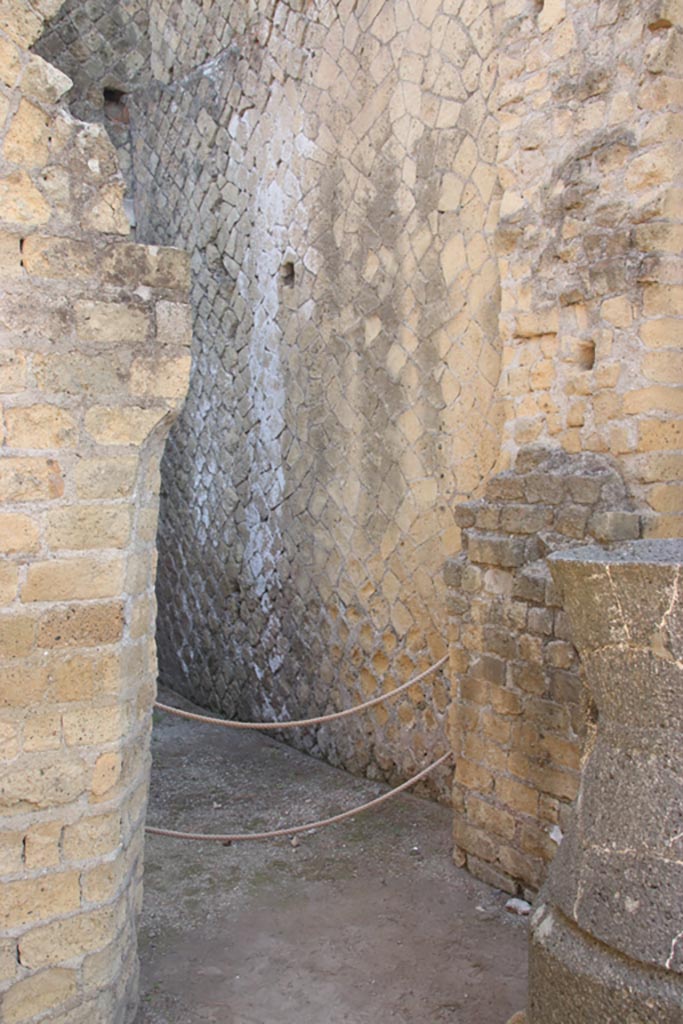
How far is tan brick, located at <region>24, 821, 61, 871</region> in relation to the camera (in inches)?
101

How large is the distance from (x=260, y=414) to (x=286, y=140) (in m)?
1.74

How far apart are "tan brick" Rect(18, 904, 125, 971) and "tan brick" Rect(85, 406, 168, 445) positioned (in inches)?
53.4

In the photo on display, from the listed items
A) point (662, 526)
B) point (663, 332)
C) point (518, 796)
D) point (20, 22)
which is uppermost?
point (20, 22)

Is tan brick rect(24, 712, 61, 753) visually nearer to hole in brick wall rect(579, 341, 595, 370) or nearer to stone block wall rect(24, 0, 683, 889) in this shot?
stone block wall rect(24, 0, 683, 889)

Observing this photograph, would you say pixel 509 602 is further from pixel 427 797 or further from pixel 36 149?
pixel 36 149

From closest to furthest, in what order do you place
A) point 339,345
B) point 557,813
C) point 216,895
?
1. point 557,813
2. point 216,895
3. point 339,345

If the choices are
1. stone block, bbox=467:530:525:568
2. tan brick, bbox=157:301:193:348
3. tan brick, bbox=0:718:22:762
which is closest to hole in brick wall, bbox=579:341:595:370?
stone block, bbox=467:530:525:568

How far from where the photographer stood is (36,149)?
2500 millimetres

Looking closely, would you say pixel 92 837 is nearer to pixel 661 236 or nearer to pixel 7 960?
pixel 7 960

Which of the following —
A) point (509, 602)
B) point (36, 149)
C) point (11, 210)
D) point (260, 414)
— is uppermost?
point (36, 149)

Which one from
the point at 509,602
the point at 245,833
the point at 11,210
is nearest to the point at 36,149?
the point at 11,210

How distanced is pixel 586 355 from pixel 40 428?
2.06 meters

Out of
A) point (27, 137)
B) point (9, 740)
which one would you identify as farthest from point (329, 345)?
point (9, 740)

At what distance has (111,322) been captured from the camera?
262cm
